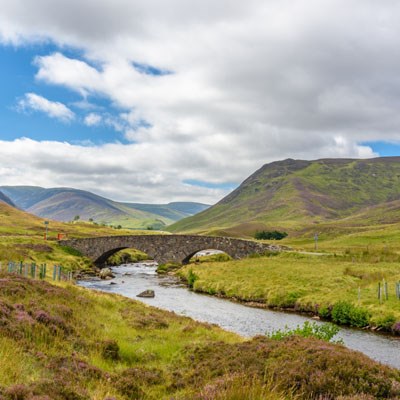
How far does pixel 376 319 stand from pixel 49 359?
1124 inches

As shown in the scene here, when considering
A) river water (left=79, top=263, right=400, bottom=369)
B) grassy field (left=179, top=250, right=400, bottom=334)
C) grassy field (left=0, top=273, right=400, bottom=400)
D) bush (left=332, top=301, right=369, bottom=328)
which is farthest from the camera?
grassy field (left=179, top=250, right=400, bottom=334)

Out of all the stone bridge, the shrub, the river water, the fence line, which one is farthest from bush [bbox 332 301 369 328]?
the stone bridge

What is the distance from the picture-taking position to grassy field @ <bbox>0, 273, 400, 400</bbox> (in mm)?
8961

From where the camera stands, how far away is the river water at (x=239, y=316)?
26.8 metres

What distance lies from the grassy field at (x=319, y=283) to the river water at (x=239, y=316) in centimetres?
256

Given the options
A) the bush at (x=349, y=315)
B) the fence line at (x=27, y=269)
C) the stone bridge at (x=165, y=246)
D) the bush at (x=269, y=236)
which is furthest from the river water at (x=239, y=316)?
the bush at (x=269, y=236)

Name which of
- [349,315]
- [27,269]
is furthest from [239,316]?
[27,269]

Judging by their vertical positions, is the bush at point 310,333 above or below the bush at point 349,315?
above

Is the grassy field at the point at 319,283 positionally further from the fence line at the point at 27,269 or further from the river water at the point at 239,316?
the fence line at the point at 27,269

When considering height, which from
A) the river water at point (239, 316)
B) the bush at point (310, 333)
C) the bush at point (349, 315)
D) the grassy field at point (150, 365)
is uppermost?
the grassy field at point (150, 365)

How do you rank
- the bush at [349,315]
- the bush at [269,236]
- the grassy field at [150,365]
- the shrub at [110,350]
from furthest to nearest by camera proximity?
1. the bush at [269,236]
2. the bush at [349,315]
3. the shrub at [110,350]
4. the grassy field at [150,365]

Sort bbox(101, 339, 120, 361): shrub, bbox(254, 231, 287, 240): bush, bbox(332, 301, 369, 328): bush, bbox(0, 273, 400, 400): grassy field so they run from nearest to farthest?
bbox(0, 273, 400, 400): grassy field
bbox(101, 339, 120, 361): shrub
bbox(332, 301, 369, 328): bush
bbox(254, 231, 287, 240): bush

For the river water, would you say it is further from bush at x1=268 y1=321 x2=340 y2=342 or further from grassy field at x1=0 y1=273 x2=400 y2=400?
grassy field at x1=0 y1=273 x2=400 y2=400

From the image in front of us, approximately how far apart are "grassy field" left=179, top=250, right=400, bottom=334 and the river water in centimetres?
256
